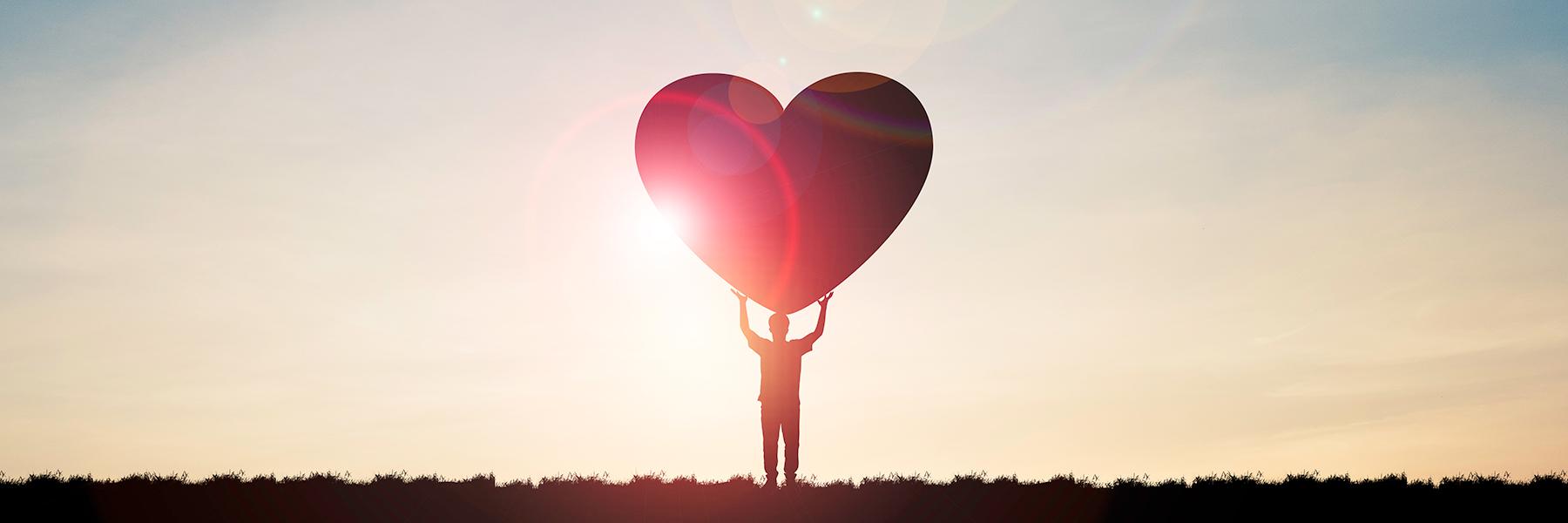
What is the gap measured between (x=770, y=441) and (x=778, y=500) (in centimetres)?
248

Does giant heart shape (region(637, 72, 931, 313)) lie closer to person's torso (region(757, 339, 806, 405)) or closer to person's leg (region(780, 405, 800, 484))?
person's torso (region(757, 339, 806, 405))

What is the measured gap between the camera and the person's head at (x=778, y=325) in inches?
789

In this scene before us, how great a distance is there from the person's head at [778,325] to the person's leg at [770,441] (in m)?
1.09

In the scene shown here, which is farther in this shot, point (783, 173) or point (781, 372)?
point (783, 173)

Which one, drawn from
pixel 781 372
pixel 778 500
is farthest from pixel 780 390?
pixel 778 500

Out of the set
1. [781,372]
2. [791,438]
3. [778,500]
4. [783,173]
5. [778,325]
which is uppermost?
[783,173]

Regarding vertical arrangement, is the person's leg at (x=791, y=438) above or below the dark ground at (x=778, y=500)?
above

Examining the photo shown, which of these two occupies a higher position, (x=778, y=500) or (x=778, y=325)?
(x=778, y=325)

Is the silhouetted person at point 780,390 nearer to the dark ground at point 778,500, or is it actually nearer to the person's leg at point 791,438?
the person's leg at point 791,438

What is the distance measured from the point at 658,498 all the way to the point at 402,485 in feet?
11.8

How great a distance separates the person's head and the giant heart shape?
17 cm

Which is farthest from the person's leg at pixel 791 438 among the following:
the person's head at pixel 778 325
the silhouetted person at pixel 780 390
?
the person's head at pixel 778 325

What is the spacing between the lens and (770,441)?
65.0 ft

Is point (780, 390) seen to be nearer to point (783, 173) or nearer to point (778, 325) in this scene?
point (778, 325)
